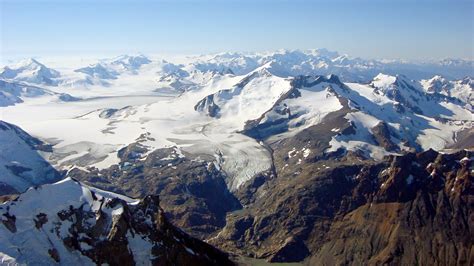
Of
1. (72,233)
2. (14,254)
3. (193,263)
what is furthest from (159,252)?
(14,254)

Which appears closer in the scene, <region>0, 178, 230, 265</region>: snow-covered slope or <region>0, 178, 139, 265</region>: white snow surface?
<region>0, 178, 139, 265</region>: white snow surface

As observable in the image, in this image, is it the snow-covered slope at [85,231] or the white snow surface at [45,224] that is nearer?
the white snow surface at [45,224]

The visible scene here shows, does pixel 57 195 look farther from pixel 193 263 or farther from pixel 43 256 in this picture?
pixel 193 263

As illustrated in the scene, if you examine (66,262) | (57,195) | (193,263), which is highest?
(57,195)

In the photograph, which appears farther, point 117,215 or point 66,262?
point 117,215

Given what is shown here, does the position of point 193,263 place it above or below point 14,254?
below

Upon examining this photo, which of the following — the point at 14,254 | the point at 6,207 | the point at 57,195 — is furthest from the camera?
the point at 57,195

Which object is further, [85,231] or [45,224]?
[85,231]

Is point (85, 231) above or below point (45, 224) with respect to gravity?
below
